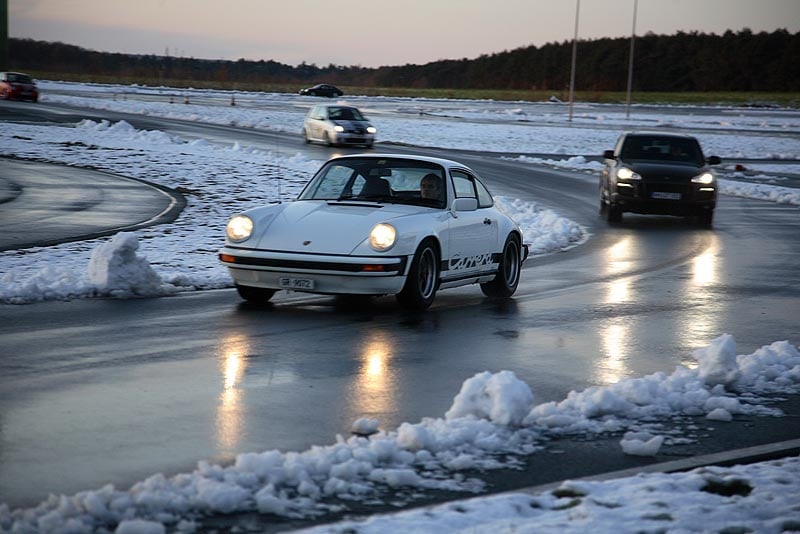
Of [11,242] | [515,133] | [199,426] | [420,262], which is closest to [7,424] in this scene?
[199,426]

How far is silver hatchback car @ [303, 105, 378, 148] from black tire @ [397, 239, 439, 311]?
2973 cm

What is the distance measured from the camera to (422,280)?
38.6 feet

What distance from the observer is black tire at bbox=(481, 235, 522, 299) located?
43.7 feet

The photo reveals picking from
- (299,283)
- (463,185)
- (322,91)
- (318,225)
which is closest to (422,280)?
(318,225)

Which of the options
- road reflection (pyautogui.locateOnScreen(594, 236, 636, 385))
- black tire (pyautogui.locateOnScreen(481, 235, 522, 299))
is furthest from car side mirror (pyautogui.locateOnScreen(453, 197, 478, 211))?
road reflection (pyautogui.locateOnScreen(594, 236, 636, 385))

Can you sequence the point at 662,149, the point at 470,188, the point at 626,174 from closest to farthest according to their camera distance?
the point at 470,188
the point at 626,174
the point at 662,149

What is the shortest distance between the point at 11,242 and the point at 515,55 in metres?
160

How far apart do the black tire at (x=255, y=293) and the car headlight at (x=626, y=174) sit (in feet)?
42.7

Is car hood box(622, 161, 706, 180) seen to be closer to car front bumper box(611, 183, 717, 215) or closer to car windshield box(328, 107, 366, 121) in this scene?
car front bumper box(611, 183, 717, 215)

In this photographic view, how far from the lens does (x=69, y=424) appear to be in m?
6.71

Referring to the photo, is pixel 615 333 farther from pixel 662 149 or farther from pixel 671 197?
pixel 662 149

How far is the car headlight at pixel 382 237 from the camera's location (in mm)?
11117

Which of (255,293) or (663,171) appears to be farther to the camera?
(663,171)

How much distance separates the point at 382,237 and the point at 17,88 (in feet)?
171
